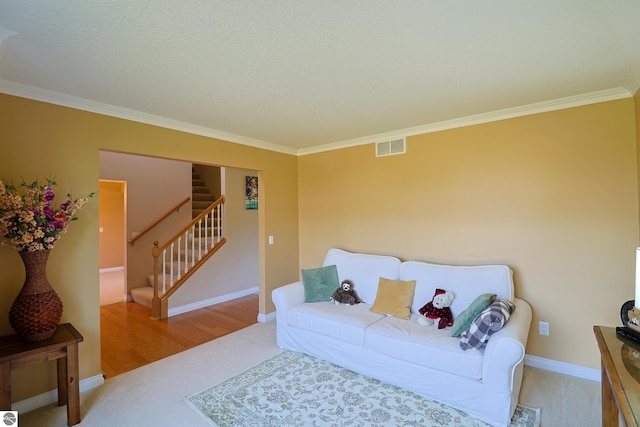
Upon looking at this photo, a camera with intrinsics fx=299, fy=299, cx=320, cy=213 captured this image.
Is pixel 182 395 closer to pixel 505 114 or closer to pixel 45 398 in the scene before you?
pixel 45 398

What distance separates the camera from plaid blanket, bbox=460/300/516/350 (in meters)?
2.10

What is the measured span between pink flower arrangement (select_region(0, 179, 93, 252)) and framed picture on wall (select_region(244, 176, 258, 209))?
333 cm

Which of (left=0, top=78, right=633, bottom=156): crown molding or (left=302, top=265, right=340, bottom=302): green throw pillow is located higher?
(left=0, top=78, right=633, bottom=156): crown molding

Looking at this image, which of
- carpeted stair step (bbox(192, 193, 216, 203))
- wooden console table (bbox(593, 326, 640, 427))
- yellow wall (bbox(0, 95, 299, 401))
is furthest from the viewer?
carpeted stair step (bbox(192, 193, 216, 203))

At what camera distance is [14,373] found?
2215 mm

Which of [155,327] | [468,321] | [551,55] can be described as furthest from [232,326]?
[551,55]

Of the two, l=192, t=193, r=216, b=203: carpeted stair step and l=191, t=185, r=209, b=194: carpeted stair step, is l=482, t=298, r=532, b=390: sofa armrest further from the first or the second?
l=191, t=185, r=209, b=194: carpeted stair step

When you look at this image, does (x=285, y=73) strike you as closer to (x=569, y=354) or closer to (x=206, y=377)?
(x=206, y=377)

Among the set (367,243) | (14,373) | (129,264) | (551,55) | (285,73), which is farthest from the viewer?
(129,264)

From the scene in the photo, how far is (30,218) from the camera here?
2.00 metres

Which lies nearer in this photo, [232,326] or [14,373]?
[14,373]

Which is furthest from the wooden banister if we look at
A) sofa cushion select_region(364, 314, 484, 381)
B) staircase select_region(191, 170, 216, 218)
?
sofa cushion select_region(364, 314, 484, 381)

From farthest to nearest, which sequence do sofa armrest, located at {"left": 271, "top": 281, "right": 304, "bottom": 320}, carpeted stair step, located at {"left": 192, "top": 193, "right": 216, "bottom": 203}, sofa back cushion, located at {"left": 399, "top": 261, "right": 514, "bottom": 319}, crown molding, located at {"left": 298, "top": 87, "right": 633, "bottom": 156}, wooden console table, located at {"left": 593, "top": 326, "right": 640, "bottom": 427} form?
carpeted stair step, located at {"left": 192, "top": 193, "right": 216, "bottom": 203} < sofa armrest, located at {"left": 271, "top": 281, "right": 304, "bottom": 320} < sofa back cushion, located at {"left": 399, "top": 261, "right": 514, "bottom": 319} < crown molding, located at {"left": 298, "top": 87, "right": 633, "bottom": 156} < wooden console table, located at {"left": 593, "top": 326, "right": 640, "bottom": 427}

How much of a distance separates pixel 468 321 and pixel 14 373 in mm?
3448
